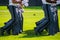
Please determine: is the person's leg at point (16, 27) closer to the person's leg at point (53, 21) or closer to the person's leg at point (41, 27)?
the person's leg at point (41, 27)

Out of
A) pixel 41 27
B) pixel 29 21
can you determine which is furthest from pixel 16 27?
pixel 41 27

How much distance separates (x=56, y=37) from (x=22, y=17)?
51cm

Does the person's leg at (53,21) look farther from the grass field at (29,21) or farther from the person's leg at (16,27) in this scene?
the person's leg at (16,27)

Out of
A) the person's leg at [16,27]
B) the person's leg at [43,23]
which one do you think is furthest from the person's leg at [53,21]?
the person's leg at [16,27]

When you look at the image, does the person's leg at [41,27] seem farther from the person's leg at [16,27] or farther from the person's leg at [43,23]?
the person's leg at [16,27]

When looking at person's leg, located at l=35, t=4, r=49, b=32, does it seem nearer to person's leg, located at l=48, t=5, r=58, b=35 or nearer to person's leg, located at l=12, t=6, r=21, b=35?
person's leg, located at l=48, t=5, r=58, b=35

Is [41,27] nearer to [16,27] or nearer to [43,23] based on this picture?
[43,23]

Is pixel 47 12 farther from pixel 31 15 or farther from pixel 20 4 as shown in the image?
pixel 20 4

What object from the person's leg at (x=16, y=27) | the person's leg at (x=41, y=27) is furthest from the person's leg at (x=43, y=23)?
the person's leg at (x=16, y=27)

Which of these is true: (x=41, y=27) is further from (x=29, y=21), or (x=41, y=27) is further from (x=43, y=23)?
(x=29, y=21)

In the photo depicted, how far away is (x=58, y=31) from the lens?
2393 millimetres

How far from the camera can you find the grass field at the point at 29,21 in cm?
236

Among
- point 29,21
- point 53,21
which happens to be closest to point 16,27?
point 29,21

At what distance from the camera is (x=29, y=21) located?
2.40 metres
